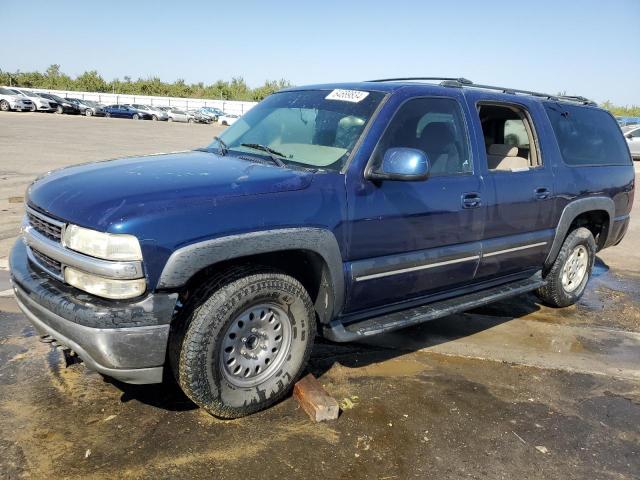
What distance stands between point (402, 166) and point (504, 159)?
78.1 inches

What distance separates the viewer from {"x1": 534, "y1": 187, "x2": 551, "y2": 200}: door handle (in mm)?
4602

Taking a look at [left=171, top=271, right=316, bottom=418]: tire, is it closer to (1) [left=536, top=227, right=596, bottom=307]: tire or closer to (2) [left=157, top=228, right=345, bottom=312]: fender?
(2) [left=157, top=228, right=345, bottom=312]: fender

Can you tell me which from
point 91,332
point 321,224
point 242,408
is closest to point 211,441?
point 242,408

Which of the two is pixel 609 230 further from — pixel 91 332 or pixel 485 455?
pixel 91 332

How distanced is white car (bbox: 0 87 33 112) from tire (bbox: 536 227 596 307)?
1674 inches

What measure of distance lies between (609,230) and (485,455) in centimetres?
363

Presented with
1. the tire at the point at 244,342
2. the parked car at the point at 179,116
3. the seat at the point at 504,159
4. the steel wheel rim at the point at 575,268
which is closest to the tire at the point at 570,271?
the steel wheel rim at the point at 575,268

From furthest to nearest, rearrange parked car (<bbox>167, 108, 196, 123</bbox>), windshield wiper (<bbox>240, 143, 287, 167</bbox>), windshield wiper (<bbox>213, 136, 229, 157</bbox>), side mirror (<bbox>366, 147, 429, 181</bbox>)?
1. parked car (<bbox>167, 108, 196, 123</bbox>)
2. windshield wiper (<bbox>213, 136, 229, 157</bbox>)
3. windshield wiper (<bbox>240, 143, 287, 167</bbox>)
4. side mirror (<bbox>366, 147, 429, 181</bbox>)

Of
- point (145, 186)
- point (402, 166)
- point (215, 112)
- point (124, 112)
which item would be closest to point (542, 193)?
point (402, 166)

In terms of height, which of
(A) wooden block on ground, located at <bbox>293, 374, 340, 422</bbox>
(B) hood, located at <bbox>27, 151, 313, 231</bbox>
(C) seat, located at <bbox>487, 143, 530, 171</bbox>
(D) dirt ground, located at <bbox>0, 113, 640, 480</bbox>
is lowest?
(D) dirt ground, located at <bbox>0, 113, 640, 480</bbox>

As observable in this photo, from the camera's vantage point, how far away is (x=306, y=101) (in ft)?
13.4

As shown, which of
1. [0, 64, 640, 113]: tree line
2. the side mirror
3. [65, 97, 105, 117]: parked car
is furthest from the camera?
[0, 64, 640, 113]: tree line

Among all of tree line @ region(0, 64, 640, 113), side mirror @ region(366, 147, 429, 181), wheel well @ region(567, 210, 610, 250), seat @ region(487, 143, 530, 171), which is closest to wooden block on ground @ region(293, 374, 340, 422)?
side mirror @ region(366, 147, 429, 181)

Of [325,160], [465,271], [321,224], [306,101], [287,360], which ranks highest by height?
[306,101]
